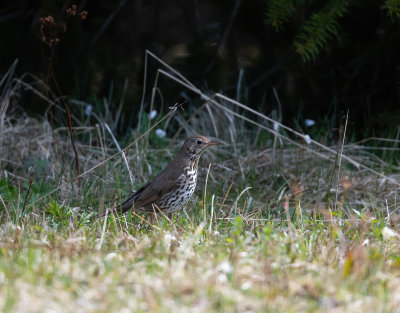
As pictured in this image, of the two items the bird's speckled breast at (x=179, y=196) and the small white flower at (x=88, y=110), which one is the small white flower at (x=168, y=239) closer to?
the bird's speckled breast at (x=179, y=196)

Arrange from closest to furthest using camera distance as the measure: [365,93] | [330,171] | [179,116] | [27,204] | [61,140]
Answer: [27,204] < [330,171] < [61,140] < [365,93] < [179,116]

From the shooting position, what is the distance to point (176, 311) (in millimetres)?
2277

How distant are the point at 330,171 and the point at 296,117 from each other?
134 cm

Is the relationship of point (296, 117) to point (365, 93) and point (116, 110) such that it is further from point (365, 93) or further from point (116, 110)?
point (116, 110)

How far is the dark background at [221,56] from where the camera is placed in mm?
5707

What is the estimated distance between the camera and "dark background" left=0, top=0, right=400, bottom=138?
225 inches

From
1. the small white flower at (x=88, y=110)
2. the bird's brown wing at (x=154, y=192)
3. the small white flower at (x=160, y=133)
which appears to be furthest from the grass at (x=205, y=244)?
the small white flower at (x=88, y=110)

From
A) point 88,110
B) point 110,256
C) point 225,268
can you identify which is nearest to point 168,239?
point 110,256

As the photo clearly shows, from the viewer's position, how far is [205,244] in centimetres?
314

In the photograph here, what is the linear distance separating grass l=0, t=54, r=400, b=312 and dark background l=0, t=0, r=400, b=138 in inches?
31.6

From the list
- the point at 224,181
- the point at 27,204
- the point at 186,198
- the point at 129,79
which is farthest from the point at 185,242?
the point at 129,79

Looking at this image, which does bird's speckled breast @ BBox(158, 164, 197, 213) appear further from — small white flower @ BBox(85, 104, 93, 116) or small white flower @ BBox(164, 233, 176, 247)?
small white flower @ BBox(85, 104, 93, 116)

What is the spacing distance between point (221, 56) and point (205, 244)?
3.00m

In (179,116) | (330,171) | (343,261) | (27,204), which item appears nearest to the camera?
(343,261)
